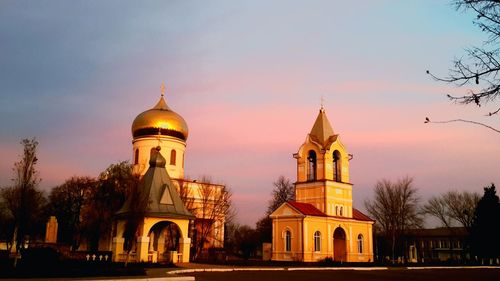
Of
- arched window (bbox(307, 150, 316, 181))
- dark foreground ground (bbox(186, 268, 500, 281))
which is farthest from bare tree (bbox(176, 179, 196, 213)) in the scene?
dark foreground ground (bbox(186, 268, 500, 281))

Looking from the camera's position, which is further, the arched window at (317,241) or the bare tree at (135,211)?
the arched window at (317,241)

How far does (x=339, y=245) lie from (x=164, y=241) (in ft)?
56.8

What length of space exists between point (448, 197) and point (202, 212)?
3508 centimetres

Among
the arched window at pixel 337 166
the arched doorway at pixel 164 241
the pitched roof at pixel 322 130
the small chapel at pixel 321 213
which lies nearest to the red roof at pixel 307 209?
the small chapel at pixel 321 213

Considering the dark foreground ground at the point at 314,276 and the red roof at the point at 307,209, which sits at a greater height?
the red roof at the point at 307,209

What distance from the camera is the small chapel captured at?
42125 millimetres

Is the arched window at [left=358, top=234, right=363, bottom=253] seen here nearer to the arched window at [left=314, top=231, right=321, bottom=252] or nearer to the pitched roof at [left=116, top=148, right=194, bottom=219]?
the arched window at [left=314, top=231, right=321, bottom=252]

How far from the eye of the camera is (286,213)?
43.1 metres

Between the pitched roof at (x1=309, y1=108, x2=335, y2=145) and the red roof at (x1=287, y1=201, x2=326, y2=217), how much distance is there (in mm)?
6240

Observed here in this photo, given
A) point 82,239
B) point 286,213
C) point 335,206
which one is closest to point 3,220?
point 82,239

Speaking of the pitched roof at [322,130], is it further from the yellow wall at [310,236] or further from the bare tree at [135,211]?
the bare tree at [135,211]

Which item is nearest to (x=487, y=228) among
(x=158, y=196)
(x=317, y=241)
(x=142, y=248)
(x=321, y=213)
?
(x=321, y=213)

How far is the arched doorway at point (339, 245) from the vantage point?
1779 inches

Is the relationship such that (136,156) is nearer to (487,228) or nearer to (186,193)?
(186,193)
